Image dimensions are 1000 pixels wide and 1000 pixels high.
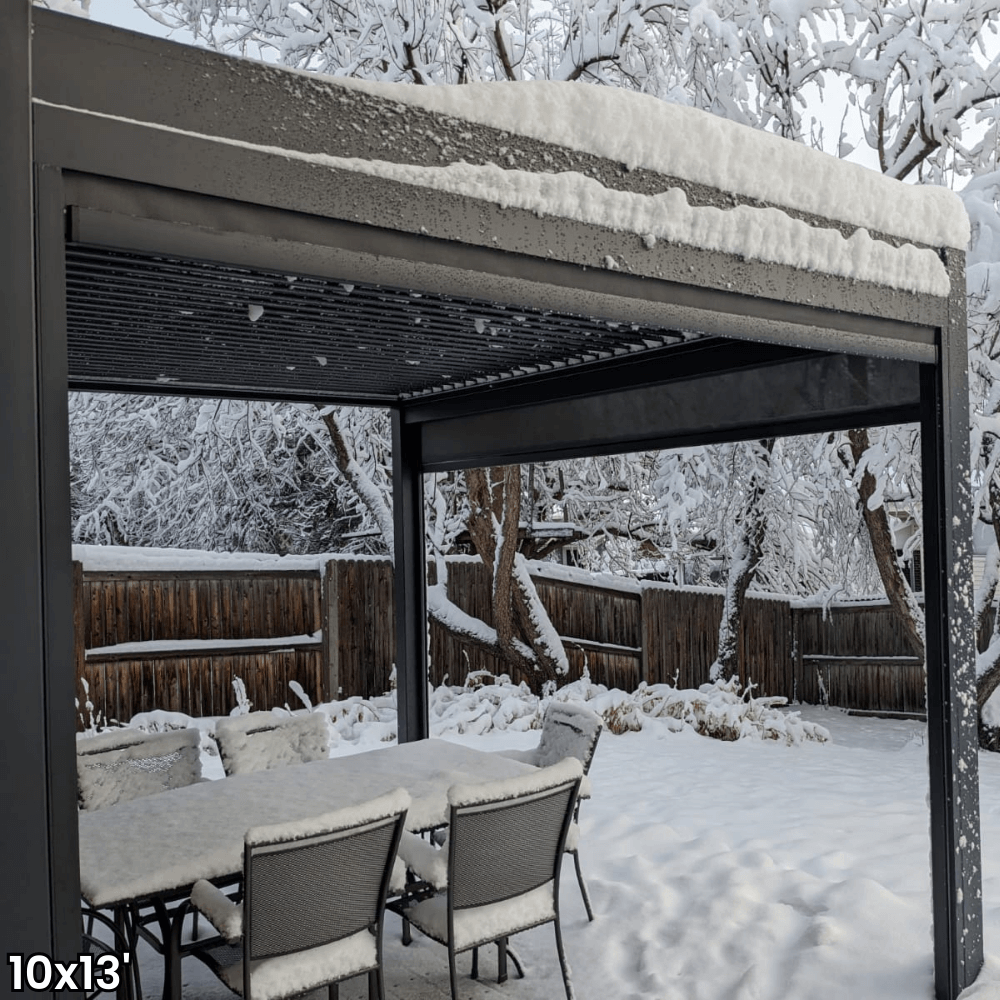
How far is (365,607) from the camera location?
395 inches

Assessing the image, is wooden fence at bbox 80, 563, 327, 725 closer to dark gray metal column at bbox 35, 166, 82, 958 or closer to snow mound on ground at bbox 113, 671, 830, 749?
snow mound on ground at bbox 113, 671, 830, 749

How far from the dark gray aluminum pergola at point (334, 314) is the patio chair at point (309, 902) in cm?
120

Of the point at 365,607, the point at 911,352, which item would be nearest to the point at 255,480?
the point at 365,607

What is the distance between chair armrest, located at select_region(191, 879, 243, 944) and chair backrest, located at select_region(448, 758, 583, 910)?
27.8 inches

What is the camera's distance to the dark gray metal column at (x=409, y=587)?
20.0 feet

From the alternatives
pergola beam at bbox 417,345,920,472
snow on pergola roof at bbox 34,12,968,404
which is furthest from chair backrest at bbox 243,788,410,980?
pergola beam at bbox 417,345,920,472

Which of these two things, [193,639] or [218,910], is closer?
[218,910]

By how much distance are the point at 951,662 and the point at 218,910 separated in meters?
2.63

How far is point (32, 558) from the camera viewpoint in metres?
1.69

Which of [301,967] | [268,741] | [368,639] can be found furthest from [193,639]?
[301,967]

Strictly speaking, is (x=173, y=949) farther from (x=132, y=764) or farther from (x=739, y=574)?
(x=739, y=574)

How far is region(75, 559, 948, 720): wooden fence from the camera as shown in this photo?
9.00m

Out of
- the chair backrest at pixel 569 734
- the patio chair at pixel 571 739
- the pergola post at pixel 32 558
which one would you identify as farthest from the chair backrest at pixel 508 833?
the pergola post at pixel 32 558

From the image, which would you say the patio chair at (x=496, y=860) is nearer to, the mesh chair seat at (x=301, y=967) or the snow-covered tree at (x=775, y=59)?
the mesh chair seat at (x=301, y=967)
